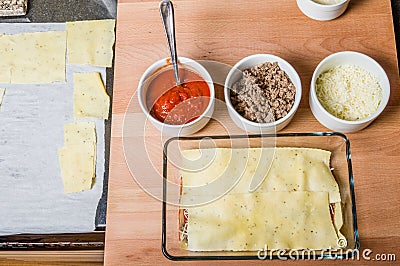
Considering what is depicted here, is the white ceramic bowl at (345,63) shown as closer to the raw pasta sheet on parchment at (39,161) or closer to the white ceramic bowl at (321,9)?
the white ceramic bowl at (321,9)

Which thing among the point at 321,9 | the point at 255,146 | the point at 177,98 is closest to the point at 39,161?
the point at 177,98

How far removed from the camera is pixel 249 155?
0.87 metres

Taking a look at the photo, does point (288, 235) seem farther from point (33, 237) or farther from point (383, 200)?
point (33, 237)

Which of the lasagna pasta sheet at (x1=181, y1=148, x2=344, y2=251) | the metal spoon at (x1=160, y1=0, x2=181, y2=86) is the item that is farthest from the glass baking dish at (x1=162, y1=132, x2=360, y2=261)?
the metal spoon at (x1=160, y1=0, x2=181, y2=86)

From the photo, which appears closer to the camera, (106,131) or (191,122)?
(191,122)

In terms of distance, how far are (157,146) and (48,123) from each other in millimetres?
384

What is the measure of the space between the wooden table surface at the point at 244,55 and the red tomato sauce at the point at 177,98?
0.17 feet

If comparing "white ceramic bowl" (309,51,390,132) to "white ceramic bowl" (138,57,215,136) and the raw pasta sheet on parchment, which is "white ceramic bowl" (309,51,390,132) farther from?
the raw pasta sheet on parchment

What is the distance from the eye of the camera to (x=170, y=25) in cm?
88

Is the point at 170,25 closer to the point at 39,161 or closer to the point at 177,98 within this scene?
the point at 177,98

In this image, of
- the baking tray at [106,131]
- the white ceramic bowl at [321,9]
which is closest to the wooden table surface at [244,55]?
the white ceramic bowl at [321,9]

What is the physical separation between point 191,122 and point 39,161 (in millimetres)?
462

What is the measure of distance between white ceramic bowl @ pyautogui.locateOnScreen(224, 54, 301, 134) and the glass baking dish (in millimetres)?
19

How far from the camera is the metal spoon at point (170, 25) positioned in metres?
0.87
